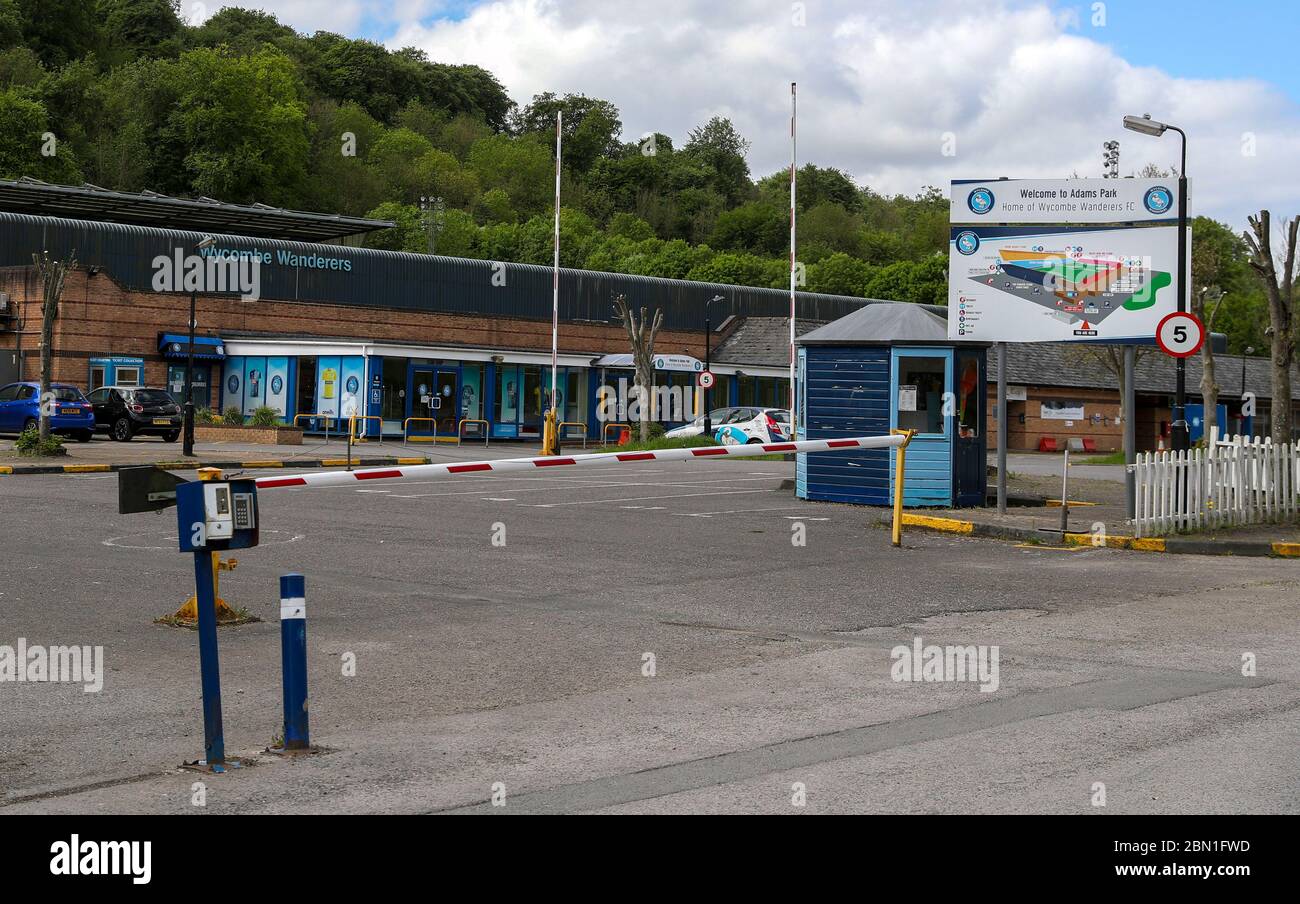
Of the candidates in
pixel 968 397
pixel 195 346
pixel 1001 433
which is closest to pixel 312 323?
pixel 195 346

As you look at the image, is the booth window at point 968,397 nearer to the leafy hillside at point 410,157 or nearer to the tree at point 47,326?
the tree at point 47,326

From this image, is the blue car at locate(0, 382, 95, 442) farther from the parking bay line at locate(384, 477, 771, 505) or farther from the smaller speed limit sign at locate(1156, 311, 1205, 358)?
the smaller speed limit sign at locate(1156, 311, 1205, 358)

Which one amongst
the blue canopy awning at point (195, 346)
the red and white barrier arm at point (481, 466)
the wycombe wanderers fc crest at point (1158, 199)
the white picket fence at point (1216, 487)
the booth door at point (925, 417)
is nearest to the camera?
the red and white barrier arm at point (481, 466)

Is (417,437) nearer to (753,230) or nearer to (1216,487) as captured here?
(1216,487)

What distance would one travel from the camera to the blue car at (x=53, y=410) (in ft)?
123

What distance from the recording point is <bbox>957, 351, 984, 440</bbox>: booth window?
2247 centimetres

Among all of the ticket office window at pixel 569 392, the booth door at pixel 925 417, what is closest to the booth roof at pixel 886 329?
the booth door at pixel 925 417

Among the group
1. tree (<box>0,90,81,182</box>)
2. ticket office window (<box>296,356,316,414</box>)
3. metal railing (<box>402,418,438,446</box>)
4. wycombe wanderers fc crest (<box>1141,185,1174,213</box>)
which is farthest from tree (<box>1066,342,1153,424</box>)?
tree (<box>0,90,81,182</box>)

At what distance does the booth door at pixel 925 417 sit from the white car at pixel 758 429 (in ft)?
64.1

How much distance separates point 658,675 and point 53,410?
31.9 m

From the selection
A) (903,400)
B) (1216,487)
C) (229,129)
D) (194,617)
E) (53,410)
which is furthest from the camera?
(229,129)

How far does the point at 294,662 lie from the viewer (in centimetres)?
736

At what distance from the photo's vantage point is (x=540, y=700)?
351 inches
